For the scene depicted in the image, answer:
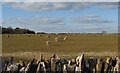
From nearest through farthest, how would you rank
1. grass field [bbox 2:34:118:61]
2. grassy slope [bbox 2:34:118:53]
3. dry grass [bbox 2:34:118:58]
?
1. dry grass [bbox 2:34:118:58]
2. grass field [bbox 2:34:118:61]
3. grassy slope [bbox 2:34:118:53]

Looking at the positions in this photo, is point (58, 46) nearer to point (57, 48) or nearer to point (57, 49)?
point (57, 48)

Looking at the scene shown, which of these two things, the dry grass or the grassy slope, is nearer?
the dry grass

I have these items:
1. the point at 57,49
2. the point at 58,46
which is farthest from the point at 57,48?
the point at 58,46

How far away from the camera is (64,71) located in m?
7.98

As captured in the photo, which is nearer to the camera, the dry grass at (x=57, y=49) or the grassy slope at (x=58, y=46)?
the dry grass at (x=57, y=49)

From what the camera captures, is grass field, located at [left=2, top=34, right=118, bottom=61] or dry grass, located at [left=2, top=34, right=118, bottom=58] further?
grass field, located at [left=2, top=34, right=118, bottom=61]

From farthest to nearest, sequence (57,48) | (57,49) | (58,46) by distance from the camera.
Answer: (58,46)
(57,48)
(57,49)

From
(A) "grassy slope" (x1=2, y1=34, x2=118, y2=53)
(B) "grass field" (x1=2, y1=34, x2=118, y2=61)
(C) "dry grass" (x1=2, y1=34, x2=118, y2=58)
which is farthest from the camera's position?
(A) "grassy slope" (x1=2, y1=34, x2=118, y2=53)

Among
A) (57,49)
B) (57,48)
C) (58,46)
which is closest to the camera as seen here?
(57,49)

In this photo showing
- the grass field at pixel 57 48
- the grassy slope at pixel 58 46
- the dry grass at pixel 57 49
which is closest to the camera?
the dry grass at pixel 57 49

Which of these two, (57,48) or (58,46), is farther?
A: (58,46)

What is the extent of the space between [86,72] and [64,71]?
56 centimetres

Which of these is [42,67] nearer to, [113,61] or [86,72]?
[86,72]

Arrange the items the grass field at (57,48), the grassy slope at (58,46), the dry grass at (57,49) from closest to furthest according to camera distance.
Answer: the dry grass at (57,49) < the grass field at (57,48) < the grassy slope at (58,46)
